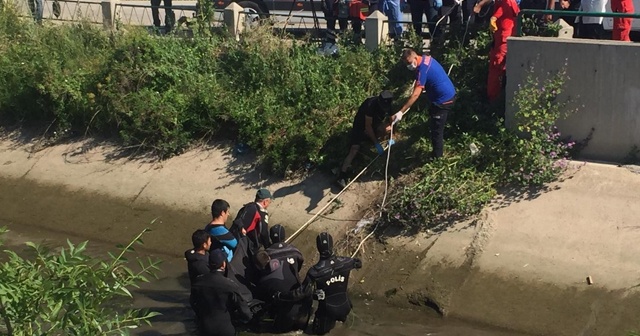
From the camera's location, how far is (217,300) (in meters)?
9.89

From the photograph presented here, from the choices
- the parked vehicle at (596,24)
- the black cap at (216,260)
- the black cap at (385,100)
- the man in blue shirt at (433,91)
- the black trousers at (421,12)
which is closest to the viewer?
the black cap at (216,260)

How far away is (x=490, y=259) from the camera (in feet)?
37.6

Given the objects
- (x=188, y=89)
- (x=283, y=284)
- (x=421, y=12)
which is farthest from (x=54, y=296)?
→ (x=421, y=12)

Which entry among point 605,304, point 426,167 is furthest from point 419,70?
point 605,304

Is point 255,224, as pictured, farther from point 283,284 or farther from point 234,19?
point 234,19

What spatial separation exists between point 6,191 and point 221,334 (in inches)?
278

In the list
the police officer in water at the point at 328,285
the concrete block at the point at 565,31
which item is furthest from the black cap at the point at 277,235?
the concrete block at the point at 565,31

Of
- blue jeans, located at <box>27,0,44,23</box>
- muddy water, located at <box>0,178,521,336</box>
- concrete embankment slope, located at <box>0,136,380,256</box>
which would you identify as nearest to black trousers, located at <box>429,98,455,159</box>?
concrete embankment slope, located at <box>0,136,380,256</box>

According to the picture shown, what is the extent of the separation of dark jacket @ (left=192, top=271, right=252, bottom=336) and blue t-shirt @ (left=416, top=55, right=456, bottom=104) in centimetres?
404

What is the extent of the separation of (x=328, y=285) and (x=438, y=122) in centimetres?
331

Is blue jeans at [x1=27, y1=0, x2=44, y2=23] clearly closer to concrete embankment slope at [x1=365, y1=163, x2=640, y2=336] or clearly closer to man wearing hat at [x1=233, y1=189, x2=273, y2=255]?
man wearing hat at [x1=233, y1=189, x2=273, y2=255]

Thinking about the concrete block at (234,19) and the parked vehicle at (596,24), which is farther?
the concrete block at (234,19)

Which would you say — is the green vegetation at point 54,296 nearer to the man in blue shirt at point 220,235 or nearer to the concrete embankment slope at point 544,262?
the man in blue shirt at point 220,235

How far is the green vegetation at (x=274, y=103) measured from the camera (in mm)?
12312
